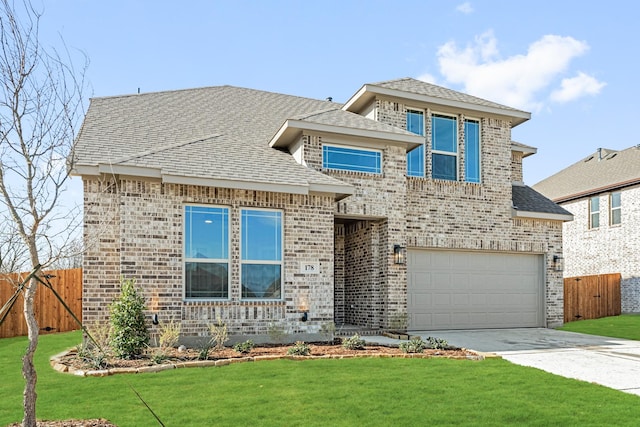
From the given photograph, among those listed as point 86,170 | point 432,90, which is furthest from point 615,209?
point 86,170

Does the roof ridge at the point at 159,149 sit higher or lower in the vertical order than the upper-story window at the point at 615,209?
higher

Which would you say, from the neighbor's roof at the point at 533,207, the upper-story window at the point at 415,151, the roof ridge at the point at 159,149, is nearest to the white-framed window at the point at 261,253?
the roof ridge at the point at 159,149

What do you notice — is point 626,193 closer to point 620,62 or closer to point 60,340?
point 620,62

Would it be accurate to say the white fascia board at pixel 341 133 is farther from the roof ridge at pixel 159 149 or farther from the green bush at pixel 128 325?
the green bush at pixel 128 325

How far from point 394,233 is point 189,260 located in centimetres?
544

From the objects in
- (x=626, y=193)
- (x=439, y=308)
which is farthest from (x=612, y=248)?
(x=439, y=308)

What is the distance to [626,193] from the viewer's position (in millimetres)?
21531

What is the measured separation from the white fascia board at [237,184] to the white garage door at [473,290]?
173 inches

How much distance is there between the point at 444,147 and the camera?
49.9 ft

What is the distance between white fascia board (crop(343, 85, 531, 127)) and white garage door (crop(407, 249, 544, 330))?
13.6ft

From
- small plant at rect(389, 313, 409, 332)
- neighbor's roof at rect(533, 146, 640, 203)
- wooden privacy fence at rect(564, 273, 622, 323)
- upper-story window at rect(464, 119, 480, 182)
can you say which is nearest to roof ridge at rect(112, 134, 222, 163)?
small plant at rect(389, 313, 409, 332)

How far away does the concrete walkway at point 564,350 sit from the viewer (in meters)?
8.41

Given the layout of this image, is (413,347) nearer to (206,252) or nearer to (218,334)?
(218,334)

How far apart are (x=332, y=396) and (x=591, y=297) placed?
16.7 m
